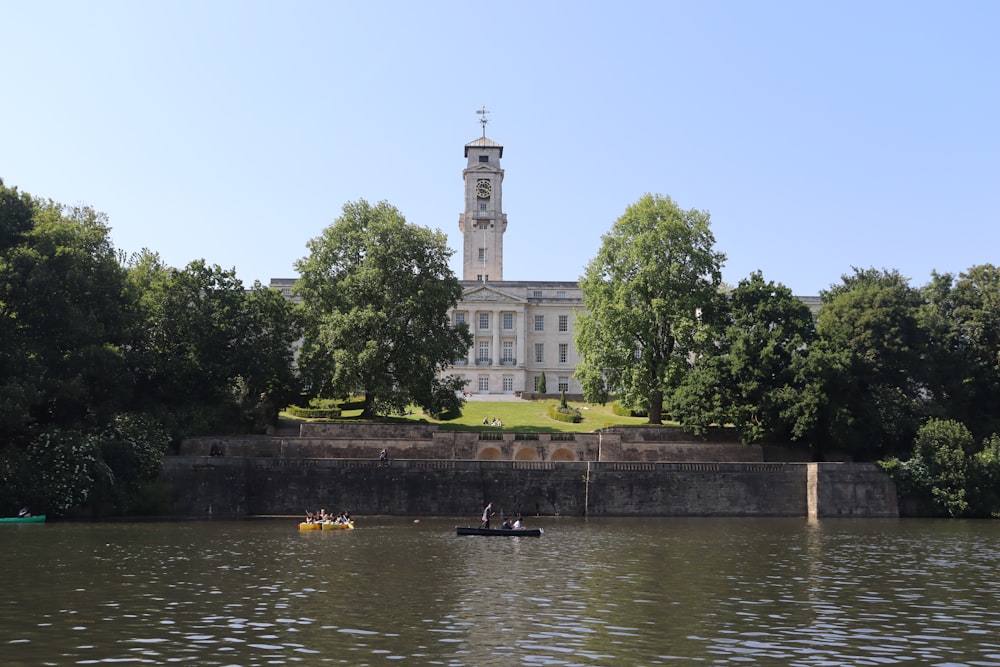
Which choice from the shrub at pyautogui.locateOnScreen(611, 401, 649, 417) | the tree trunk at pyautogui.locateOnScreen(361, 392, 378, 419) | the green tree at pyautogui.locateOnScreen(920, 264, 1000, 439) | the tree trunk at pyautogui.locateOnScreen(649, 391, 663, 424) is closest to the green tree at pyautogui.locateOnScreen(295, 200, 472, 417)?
the tree trunk at pyautogui.locateOnScreen(361, 392, 378, 419)

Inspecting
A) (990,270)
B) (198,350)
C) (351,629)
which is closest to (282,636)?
(351,629)

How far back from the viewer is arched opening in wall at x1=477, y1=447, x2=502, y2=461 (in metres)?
65.8

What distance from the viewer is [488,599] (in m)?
26.5

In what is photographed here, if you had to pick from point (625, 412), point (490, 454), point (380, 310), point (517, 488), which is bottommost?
point (517, 488)

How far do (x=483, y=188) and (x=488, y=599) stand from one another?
98115 mm

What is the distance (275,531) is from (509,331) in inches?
2618

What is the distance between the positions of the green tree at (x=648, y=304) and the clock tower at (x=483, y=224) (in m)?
47.7

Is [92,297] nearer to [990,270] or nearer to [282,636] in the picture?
[282,636]

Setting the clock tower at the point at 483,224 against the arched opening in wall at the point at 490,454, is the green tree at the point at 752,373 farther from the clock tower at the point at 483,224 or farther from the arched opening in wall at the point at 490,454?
the clock tower at the point at 483,224

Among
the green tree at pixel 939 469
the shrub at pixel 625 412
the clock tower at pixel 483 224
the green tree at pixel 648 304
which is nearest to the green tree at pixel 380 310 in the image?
the green tree at pixel 648 304

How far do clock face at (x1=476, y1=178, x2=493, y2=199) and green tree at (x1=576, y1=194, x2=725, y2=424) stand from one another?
4896 centimetres

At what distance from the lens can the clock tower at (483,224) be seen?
121 meters

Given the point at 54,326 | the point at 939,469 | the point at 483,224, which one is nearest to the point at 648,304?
the point at 939,469

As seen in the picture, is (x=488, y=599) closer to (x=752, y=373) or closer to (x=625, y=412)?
(x=752, y=373)
